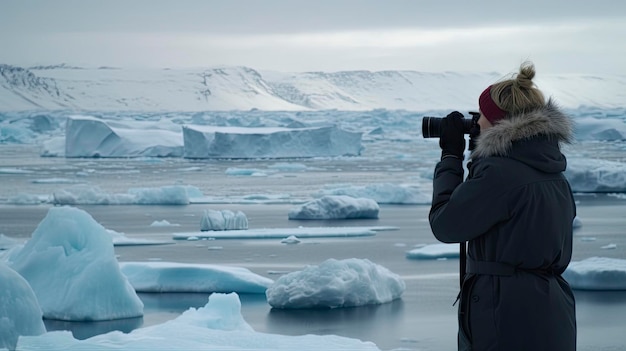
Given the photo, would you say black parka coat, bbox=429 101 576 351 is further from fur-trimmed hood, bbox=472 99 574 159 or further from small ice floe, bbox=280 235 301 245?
small ice floe, bbox=280 235 301 245

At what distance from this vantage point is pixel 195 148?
87.5 feet

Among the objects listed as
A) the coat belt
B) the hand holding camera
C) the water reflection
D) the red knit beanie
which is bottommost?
the water reflection

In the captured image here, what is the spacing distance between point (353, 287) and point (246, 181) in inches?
495

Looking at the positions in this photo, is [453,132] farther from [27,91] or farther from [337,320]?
[27,91]

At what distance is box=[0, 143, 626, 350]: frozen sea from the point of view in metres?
5.83

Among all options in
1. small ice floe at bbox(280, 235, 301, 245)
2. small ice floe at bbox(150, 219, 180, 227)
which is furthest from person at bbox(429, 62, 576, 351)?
small ice floe at bbox(150, 219, 180, 227)

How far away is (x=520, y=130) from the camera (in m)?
2.10

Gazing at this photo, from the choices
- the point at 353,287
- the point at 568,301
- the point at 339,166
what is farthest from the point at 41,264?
the point at 339,166

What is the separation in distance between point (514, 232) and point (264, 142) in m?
24.5

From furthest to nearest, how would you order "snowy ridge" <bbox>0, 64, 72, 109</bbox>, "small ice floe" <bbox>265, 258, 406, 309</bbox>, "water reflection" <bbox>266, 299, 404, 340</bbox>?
"snowy ridge" <bbox>0, 64, 72, 109</bbox> < "small ice floe" <bbox>265, 258, 406, 309</bbox> < "water reflection" <bbox>266, 299, 404, 340</bbox>

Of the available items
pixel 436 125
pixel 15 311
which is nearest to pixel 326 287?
pixel 15 311

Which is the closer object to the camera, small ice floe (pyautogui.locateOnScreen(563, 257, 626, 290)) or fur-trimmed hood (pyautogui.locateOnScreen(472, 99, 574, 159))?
fur-trimmed hood (pyautogui.locateOnScreen(472, 99, 574, 159))

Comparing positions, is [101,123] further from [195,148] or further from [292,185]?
[292,185]

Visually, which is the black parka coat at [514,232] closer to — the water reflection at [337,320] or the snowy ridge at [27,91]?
the water reflection at [337,320]
